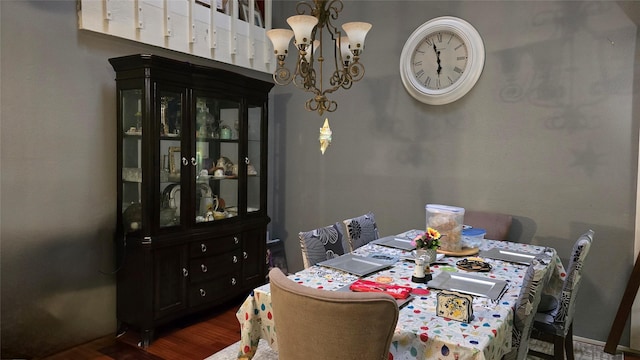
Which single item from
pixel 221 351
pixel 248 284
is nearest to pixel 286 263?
pixel 248 284

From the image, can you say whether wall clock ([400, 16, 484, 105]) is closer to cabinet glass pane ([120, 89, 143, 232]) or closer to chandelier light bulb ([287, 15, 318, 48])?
chandelier light bulb ([287, 15, 318, 48])

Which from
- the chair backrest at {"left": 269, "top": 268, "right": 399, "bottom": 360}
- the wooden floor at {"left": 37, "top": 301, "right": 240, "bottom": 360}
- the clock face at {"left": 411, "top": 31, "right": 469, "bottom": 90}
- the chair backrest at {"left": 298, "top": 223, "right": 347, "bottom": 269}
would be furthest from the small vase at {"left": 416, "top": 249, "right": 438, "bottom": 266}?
the clock face at {"left": 411, "top": 31, "right": 469, "bottom": 90}

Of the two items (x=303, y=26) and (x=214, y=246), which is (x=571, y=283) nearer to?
(x=303, y=26)

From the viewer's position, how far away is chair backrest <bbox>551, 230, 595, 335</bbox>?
209cm

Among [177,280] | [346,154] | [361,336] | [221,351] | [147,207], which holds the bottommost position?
[221,351]

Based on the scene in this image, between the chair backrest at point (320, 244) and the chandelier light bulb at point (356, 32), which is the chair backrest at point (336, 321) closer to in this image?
the chair backrest at point (320, 244)

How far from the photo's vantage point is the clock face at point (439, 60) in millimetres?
3379

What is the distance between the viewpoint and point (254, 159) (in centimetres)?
370

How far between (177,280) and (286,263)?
5.01 feet

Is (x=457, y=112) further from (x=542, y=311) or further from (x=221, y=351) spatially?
(x=221, y=351)

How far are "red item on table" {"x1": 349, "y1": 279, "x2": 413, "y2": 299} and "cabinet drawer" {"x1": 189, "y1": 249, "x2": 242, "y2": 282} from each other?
1.62m

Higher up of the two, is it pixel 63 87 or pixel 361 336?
pixel 63 87

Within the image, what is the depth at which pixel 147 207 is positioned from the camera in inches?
113

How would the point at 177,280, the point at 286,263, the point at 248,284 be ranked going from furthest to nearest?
the point at 286,263
the point at 248,284
the point at 177,280
